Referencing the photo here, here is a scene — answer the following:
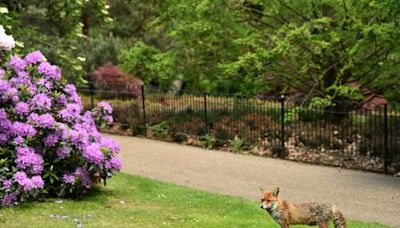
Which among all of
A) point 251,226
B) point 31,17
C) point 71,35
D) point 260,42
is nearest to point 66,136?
point 251,226

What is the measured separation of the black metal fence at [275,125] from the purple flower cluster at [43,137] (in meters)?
4.91

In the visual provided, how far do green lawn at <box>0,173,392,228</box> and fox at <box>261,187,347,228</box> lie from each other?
60.5 inches

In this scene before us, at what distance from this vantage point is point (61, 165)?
902 cm

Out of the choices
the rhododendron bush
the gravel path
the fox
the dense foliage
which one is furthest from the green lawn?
the dense foliage

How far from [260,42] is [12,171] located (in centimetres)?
762

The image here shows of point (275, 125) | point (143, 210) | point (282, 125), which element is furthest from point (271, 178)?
point (143, 210)

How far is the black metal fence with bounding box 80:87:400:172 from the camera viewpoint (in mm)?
12359

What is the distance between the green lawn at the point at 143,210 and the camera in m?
7.55

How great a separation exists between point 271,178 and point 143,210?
11.3 ft

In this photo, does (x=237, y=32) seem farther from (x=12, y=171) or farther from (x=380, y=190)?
(x=12, y=171)

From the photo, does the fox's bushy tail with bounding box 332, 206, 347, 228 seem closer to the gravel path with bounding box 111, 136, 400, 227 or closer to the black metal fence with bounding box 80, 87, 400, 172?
the gravel path with bounding box 111, 136, 400, 227

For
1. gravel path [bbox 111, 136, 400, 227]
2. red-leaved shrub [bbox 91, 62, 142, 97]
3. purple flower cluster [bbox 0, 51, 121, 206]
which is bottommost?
gravel path [bbox 111, 136, 400, 227]

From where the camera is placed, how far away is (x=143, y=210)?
27.7 ft

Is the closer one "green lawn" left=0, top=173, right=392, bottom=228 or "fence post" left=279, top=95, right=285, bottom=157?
"green lawn" left=0, top=173, right=392, bottom=228
